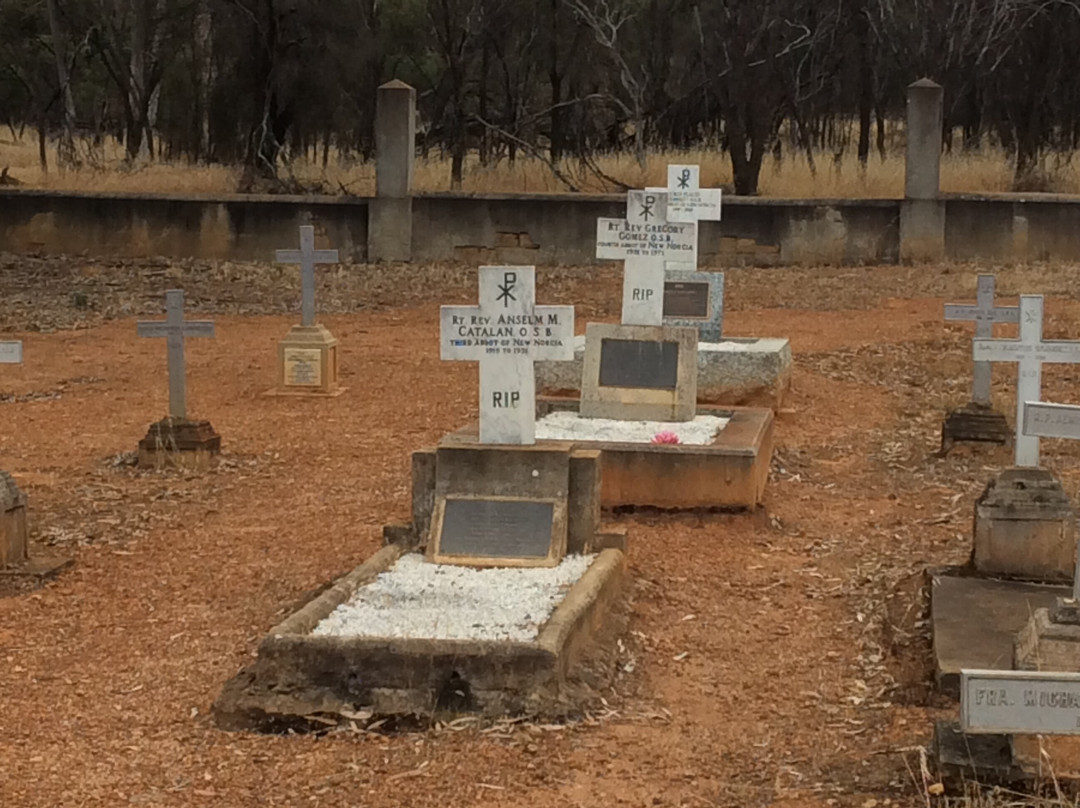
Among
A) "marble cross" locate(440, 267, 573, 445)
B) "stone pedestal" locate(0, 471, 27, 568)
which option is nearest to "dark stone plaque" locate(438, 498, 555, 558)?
"marble cross" locate(440, 267, 573, 445)

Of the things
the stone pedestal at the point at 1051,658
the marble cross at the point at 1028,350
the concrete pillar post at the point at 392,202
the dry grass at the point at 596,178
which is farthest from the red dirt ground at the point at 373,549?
the dry grass at the point at 596,178

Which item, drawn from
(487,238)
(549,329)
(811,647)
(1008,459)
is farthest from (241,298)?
(811,647)

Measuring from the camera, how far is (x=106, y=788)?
16.1 ft

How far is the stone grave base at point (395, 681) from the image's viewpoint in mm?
5441

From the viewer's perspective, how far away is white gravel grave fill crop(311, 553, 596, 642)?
19.1 feet

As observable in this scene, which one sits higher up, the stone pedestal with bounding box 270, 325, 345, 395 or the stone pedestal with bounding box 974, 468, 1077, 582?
the stone pedestal with bounding box 270, 325, 345, 395

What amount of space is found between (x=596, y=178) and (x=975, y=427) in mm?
15107

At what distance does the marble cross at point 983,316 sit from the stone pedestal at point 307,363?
15.7 ft

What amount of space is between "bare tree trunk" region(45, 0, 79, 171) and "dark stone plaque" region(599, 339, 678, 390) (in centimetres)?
1718

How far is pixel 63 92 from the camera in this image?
3016 centimetres

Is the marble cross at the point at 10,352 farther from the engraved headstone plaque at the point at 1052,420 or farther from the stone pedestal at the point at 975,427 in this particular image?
the stone pedestal at the point at 975,427

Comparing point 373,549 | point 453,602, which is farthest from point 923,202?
point 453,602

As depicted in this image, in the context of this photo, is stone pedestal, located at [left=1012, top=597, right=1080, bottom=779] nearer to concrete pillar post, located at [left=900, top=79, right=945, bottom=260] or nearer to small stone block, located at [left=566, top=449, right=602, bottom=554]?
small stone block, located at [left=566, top=449, right=602, bottom=554]

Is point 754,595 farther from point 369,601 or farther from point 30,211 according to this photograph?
point 30,211
